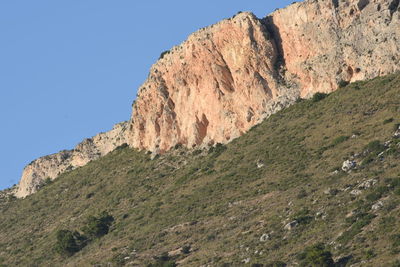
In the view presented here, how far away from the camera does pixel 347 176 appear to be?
93250 millimetres

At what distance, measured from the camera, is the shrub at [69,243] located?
110625mm

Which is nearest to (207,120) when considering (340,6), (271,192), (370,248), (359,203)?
(340,6)

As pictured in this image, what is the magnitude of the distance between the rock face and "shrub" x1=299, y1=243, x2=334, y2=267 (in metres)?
32.0

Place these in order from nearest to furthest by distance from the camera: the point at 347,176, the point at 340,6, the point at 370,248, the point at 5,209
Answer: the point at 370,248
the point at 347,176
the point at 340,6
the point at 5,209

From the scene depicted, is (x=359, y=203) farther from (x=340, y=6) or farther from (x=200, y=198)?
(x=340, y=6)

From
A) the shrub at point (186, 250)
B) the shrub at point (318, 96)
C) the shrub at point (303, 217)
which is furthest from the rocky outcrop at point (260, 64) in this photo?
the shrub at point (186, 250)

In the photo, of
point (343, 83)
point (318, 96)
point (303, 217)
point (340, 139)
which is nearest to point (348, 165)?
point (340, 139)

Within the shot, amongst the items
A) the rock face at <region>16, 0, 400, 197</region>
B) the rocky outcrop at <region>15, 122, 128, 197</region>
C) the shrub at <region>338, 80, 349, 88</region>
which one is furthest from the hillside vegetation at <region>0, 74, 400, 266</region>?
the rocky outcrop at <region>15, 122, 128, 197</region>

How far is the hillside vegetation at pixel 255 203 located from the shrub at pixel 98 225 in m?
0.17

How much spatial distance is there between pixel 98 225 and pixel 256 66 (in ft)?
66.5

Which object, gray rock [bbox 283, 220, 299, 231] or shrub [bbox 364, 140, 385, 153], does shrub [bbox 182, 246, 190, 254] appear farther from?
shrub [bbox 364, 140, 385, 153]

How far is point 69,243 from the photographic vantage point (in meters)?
112

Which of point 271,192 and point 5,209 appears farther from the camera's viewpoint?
point 5,209

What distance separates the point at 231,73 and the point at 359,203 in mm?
36949
